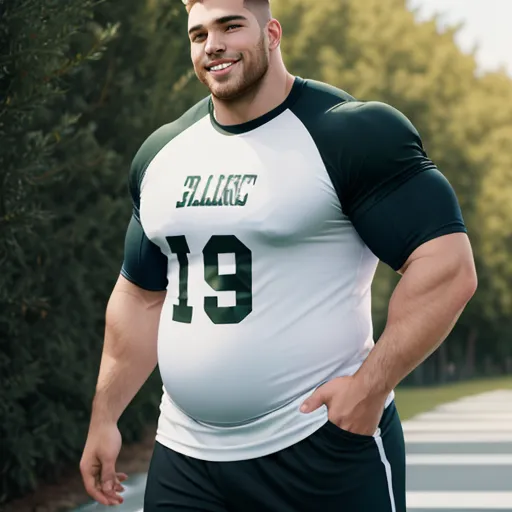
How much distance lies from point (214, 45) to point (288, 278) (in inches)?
23.6

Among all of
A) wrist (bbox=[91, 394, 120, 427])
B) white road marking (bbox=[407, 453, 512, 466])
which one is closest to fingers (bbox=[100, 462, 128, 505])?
wrist (bbox=[91, 394, 120, 427])

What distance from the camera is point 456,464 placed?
1298 cm

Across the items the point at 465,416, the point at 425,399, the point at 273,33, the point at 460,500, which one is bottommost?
the point at 425,399

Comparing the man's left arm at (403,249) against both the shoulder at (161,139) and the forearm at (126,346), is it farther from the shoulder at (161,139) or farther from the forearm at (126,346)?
the forearm at (126,346)

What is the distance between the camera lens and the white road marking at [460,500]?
10.1 m

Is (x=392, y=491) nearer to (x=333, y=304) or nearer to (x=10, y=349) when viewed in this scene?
(x=333, y=304)

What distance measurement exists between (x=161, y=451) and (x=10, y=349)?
501 cm

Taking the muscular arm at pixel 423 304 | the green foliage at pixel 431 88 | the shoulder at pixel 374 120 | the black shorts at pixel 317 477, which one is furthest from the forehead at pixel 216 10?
the green foliage at pixel 431 88

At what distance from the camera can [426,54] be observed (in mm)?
32188

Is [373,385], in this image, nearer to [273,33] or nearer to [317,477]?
[317,477]

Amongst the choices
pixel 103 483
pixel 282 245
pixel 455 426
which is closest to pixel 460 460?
pixel 455 426

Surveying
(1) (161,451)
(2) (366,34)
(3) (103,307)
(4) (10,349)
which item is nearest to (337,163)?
Result: (1) (161,451)

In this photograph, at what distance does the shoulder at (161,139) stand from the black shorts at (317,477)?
809 millimetres

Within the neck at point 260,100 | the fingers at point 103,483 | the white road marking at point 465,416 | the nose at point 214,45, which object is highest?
the nose at point 214,45
